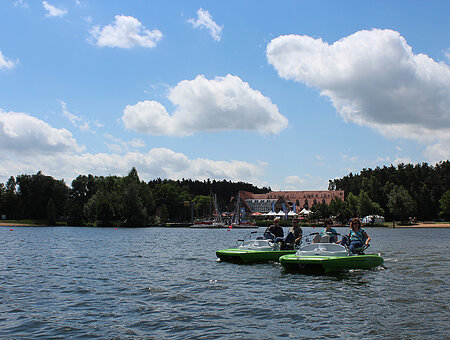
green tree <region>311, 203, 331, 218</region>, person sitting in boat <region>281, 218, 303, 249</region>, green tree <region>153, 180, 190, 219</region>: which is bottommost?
person sitting in boat <region>281, 218, 303, 249</region>

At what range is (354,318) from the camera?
41.8 feet

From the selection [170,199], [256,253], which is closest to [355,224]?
[256,253]

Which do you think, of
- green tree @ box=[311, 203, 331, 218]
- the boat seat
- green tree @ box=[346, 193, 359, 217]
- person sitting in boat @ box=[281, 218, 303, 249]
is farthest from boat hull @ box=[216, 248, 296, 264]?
green tree @ box=[311, 203, 331, 218]

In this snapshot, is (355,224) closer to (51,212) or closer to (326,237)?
(326,237)

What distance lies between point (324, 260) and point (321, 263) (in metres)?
0.20

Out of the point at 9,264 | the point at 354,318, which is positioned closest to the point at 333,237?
the point at 354,318

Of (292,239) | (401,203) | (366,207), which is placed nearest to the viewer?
→ (292,239)

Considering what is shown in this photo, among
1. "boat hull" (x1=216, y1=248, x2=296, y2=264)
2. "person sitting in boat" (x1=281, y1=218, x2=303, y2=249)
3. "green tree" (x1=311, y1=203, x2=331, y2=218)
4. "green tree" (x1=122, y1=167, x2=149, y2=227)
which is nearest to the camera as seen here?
"boat hull" (x1=216, y1=248, x2=296, y2=264)

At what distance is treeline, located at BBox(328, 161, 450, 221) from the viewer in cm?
12129

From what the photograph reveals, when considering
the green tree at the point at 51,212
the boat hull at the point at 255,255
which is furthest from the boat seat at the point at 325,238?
the green tree at the point at 51,212

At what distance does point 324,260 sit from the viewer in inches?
808

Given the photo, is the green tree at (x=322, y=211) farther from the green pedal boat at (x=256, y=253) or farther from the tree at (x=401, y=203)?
the green pedal boat at (x=256, y=253)

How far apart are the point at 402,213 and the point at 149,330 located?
121 m

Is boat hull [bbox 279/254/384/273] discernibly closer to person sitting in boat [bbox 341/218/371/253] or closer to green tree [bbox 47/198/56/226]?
person sitting in boat [bbox 341/218/371/253]
